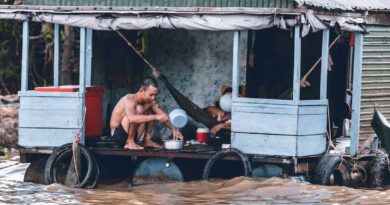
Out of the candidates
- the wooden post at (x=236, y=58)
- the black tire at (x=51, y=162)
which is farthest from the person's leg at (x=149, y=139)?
the wooden post at (x=236, y=58)

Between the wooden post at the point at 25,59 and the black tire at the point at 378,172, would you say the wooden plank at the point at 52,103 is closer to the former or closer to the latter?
the wooden post at the point at 25,59

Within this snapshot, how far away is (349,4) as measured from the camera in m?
16.8

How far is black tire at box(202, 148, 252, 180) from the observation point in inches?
596

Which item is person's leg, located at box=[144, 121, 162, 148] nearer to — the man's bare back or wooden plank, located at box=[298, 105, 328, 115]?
the man's bare back

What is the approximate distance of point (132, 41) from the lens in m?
18.3

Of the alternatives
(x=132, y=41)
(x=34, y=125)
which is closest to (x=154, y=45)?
(x=132, y=41)

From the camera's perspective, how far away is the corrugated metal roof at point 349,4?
50.4ft

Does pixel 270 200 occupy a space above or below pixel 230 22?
below

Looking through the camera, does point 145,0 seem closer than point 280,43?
Yes

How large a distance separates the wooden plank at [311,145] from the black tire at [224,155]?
2.54 feet

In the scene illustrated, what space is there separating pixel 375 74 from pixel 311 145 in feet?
12.2

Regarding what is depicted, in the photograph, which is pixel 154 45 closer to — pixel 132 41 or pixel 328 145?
pixel 132 41

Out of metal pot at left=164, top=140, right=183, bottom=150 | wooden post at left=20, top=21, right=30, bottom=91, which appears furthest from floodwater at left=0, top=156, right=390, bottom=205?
wooden post at left=20, top=21, right=30, bottom=91

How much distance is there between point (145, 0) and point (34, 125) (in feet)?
9.23
